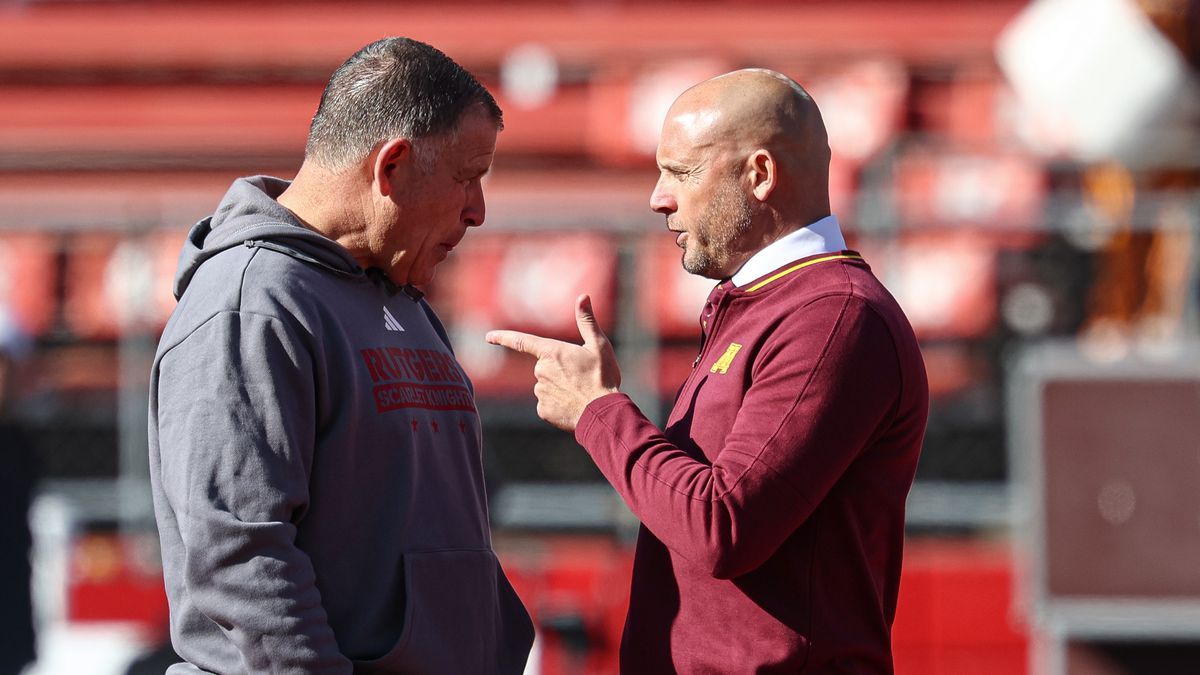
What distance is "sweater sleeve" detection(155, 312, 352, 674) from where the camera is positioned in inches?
75.1

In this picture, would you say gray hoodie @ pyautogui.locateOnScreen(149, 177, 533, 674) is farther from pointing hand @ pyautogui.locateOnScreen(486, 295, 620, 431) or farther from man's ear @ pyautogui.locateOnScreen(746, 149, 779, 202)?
man's ear @ pyautogui.locateOnScreen(746, 149, 779, 202)

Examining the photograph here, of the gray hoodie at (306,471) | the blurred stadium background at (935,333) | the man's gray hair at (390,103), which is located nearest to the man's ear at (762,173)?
the man's gray hair at (390,103)

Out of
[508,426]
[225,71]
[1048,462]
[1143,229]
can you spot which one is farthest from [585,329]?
[225,71]

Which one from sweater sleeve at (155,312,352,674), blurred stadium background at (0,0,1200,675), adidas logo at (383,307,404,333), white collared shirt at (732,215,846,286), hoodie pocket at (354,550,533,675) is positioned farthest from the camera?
blurred stadium background at (0,0,1200,675)

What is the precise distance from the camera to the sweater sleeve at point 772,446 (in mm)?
2117

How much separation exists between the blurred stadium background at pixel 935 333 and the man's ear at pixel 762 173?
2.98 meters

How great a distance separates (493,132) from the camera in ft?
7.54

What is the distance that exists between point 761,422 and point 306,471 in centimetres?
67

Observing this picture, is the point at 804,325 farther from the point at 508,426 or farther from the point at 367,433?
the point at 508,426

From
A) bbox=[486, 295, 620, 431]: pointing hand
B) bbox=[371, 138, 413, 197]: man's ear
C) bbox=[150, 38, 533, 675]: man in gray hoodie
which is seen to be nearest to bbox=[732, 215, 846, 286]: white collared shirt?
bbox=[486, 295, 620, 431]: pointing hand

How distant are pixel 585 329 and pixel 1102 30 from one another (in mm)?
5126

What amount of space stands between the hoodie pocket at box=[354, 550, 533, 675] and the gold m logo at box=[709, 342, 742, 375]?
0.48 metres

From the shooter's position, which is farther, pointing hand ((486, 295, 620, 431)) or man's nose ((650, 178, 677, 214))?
man's nose ((650, 178, 677, 214))

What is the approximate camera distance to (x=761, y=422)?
215cm
